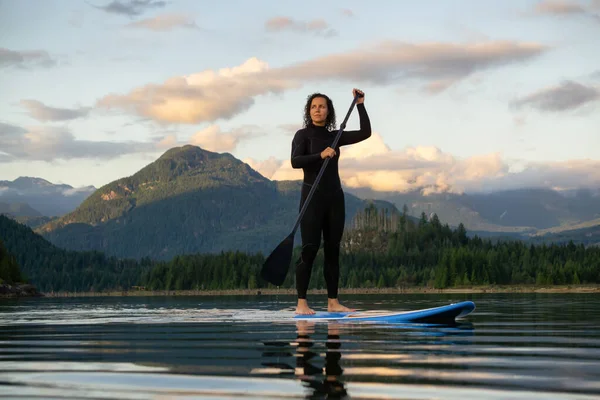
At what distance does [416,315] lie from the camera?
12617 millimetres

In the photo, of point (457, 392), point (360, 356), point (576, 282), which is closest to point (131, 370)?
point (360, 356)

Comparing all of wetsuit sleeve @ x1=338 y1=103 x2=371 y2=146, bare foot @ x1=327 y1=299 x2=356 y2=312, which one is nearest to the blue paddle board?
bare foot @ x1=327 y1=299 x2=356 y2=312

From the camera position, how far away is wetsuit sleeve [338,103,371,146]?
16.2 meters

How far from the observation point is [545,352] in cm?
809

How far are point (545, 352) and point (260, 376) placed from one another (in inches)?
126

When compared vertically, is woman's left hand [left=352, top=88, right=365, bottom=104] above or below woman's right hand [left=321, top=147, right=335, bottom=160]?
above

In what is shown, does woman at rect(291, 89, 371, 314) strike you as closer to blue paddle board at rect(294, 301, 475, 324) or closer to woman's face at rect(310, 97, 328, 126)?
woman's face at rect(310, 97, 328, 126)

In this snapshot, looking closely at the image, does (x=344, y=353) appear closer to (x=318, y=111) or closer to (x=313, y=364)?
(x=313, y=364)

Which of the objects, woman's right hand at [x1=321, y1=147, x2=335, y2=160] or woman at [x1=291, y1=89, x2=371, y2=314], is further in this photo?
woman at [x1=291, y1=89, x2=371, y2=314]

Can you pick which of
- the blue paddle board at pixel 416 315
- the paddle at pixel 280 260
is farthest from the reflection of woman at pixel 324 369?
the paddle at pixel 280 260

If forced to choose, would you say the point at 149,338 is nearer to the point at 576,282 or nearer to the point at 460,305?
the point at 460,305

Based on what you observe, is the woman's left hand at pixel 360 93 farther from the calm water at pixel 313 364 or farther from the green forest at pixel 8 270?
the green forest at pixel 8 270

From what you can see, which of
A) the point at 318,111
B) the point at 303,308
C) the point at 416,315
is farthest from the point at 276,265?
the point at 318,111

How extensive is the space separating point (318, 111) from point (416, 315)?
5245 mm
